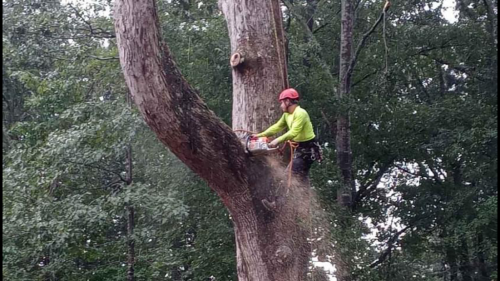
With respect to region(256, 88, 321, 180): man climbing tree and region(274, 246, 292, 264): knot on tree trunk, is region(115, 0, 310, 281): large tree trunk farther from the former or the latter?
region(256, 88, 321, 180): man climbing tree

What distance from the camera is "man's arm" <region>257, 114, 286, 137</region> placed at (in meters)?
5.44

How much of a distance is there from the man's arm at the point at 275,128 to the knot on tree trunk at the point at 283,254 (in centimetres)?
90

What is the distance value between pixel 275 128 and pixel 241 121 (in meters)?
0.33

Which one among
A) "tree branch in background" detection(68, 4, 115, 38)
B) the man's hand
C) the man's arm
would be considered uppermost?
"tree branch in background" detection(68, 4, 115, 38)

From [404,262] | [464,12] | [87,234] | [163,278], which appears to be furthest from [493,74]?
[87,234]

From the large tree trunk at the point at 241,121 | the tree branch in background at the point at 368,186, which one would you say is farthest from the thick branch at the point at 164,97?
the tree branch in background at the point at 368,186

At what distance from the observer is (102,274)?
10.1m

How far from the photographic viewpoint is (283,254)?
5.14m

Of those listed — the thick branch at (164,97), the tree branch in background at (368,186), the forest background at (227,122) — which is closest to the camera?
the thick branch at (164,97)

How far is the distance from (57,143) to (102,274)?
237 centimetres

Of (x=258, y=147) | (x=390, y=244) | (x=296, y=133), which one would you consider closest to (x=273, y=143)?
(x=258, y=147)

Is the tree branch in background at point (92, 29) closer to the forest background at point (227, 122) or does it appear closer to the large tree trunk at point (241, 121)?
the forest background at point (227, 122)

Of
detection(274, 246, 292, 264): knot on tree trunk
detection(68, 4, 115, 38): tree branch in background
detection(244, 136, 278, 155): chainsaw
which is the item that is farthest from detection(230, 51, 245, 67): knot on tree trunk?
detection(68, 4, 115, 38): tree branch in background

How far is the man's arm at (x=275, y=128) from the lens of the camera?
544 centimetres
